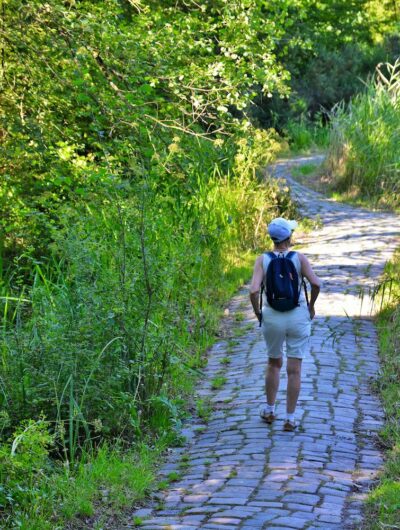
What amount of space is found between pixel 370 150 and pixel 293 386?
11251 mm

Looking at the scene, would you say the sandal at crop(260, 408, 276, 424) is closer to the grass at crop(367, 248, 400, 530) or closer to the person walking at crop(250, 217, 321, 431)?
the person walking at crop(250, 217, 321, 431)

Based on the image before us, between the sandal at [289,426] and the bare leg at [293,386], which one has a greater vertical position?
the bare leg at [293,386]

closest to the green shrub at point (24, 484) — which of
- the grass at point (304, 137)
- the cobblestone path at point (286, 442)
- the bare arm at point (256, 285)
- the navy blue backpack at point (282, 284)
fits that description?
the cobblestone path at point (286, 442)

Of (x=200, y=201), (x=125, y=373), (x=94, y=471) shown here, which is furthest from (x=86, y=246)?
(x=200, y=201)

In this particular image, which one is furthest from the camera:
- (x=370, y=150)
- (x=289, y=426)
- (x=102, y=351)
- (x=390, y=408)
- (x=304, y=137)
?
(x=304, y=137)

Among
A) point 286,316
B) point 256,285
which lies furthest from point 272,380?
point 256,285

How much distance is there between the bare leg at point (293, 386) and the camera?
7.27 metres

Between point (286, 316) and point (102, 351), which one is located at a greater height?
point (286, 316)

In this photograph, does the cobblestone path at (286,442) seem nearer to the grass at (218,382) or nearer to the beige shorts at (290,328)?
the grass at (218,382)

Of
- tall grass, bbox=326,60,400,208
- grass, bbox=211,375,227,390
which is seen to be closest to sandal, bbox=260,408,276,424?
grass, bbox=211,375,227,390

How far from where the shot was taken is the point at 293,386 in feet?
23.9

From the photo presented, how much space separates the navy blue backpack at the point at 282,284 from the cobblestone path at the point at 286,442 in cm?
94

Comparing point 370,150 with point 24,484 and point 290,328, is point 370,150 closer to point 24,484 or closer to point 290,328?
point 290,328

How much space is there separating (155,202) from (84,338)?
197cm
